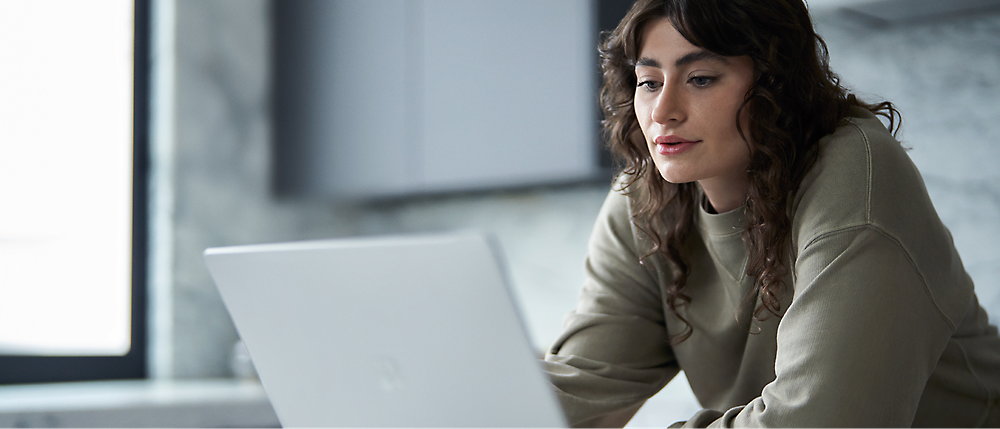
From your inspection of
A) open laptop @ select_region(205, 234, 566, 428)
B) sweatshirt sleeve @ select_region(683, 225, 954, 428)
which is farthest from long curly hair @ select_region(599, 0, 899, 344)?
open laptop @ select_region(205, 234, 566, 428)

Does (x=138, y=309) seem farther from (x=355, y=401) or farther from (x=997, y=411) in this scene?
(x=997, y=411)

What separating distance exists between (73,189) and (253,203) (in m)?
0.47

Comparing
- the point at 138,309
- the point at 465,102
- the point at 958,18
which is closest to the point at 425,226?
→ the point at 465,102

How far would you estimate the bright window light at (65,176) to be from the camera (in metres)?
2.04

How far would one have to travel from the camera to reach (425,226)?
2.51m

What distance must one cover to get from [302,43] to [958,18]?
168 centimetres

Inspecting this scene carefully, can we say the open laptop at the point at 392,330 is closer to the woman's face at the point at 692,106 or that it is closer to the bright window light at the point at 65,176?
the woman's face at the point at 692,106

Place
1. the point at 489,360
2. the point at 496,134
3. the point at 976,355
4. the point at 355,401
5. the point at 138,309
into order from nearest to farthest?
the point at 489,360 < the point at 355,401 < the point at 976,355 < the point at 496,134 < the point at 138,309

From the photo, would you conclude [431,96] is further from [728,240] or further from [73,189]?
[728,240]

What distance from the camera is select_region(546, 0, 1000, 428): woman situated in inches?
31.7

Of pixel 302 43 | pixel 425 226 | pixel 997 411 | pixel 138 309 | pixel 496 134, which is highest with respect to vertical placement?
pixel 302 43

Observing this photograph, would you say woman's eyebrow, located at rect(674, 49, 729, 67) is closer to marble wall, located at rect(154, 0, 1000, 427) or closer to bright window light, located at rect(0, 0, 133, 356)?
marble wall, located at rect(154, 0, 1000, 427)

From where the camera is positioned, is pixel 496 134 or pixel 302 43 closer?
pixel 496 134

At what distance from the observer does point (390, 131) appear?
2234 mm
